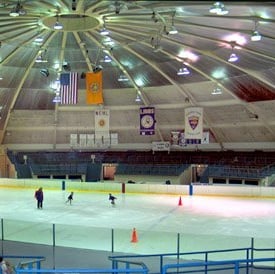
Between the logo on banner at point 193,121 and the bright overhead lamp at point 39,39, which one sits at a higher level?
the bright overhead lamp at point 39,39

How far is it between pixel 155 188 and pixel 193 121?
6082mm

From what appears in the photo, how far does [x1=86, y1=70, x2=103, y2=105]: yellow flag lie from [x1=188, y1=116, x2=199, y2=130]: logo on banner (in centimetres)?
845

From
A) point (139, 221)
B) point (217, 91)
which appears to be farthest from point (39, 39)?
point (217, 91)

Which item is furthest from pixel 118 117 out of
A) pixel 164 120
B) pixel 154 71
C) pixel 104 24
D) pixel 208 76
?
pixel 104 24

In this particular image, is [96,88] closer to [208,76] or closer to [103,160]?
[208,76]

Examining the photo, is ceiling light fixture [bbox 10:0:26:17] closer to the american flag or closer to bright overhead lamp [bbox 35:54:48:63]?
bright overhead lamp [bbox 35:54:48:63]

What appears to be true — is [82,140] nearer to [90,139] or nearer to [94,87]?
[90,139]

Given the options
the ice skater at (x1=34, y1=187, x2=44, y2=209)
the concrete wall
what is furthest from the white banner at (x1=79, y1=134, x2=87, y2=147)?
the ice skater at (x1=34, y1=187, x2=44, y2=209)

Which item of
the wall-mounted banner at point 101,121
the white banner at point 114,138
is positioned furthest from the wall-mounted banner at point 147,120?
the white banner at point 114,138

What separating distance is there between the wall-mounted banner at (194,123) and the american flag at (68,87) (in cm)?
928

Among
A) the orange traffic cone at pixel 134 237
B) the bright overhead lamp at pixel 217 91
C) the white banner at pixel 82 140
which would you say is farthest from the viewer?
the white banner at pixel 82 140

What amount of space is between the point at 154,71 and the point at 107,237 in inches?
696

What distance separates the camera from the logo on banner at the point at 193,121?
98.4 ft

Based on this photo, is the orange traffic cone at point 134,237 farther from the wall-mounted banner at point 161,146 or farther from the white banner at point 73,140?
the white banner at point 73,140
